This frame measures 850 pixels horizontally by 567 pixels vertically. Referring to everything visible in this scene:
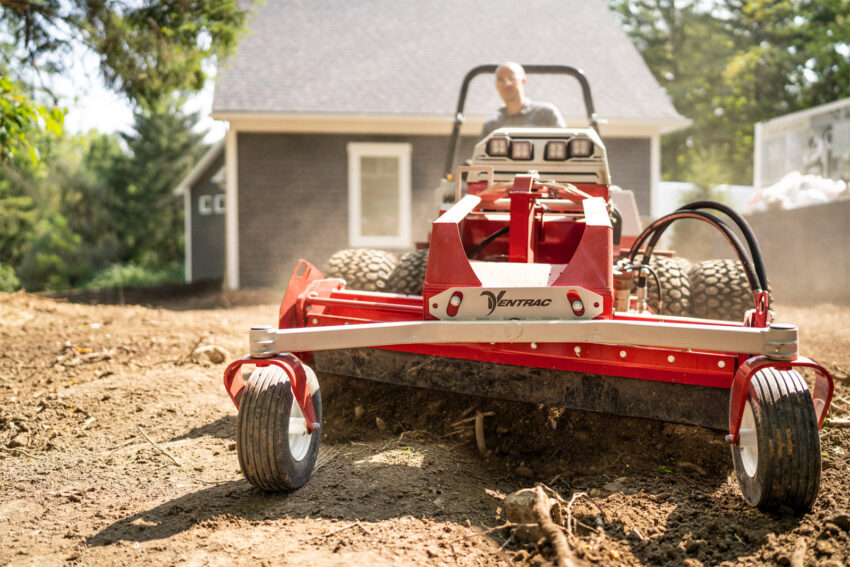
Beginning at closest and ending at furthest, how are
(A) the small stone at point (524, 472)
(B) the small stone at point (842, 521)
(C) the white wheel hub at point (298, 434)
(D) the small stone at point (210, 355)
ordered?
(B) the small stone at point (842, 521)
(C) the white wheel hub at point (298, 434)
(A) the small stone at point (524, 472)
(D) the small stone at point (210, 355)

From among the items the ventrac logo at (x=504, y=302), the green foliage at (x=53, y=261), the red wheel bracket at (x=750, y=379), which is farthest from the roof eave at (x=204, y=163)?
the red wheel bracket at (x=750, y=379)

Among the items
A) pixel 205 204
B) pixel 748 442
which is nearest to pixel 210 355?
pixel 748 442

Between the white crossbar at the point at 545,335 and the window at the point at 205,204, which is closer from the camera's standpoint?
the white crossbar at the point at 545,335

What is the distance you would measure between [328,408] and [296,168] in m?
9.85

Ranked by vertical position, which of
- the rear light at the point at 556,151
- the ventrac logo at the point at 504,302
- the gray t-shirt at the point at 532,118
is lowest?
the ventrac logo at the point at 504,302

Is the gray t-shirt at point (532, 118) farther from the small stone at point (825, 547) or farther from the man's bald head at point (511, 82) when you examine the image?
the small stone at point (825, 547)

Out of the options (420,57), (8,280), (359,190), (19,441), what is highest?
(420,57)

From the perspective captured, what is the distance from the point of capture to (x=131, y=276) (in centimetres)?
2947

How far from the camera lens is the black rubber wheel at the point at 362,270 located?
215 inches

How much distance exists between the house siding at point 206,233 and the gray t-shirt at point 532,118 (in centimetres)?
2083

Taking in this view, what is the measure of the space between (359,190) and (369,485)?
1111cm

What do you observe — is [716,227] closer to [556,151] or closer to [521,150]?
[556,151]

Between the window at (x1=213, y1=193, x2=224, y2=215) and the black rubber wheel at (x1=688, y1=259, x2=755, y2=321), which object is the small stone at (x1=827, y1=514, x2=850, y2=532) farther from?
the window at (x1=213, y1=193, x2=224, y2=215)

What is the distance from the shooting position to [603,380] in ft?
11.7
